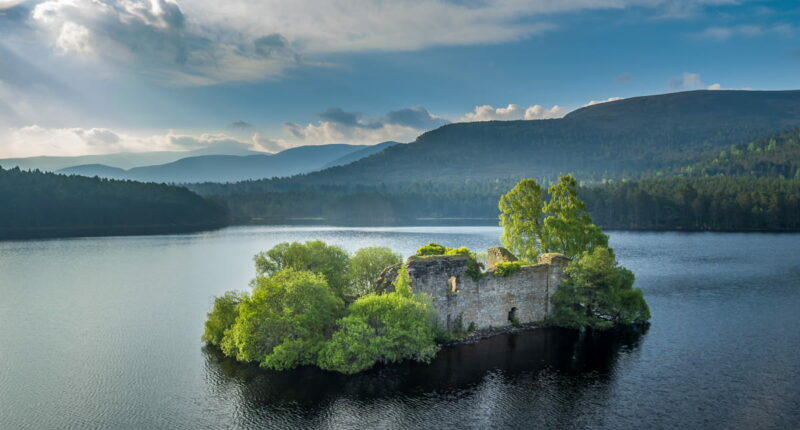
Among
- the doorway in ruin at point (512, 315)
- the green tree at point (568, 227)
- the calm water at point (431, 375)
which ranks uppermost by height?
the green tree at point (568, 227)

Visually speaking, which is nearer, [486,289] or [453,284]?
[453,284]

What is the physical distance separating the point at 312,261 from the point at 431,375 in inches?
569

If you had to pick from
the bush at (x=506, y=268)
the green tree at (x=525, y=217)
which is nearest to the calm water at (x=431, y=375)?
the bush at (x=506, y=268)

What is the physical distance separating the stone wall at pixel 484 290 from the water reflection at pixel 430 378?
6.98ft

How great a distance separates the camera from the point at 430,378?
31.3 m

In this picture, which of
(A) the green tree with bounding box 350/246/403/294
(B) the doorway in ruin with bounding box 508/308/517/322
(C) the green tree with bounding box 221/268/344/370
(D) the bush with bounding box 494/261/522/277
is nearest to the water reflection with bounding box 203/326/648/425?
(C) the green tree with bounding box 221/268/344/370

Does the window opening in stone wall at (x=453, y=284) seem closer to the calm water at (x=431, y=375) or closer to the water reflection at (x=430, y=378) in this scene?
the water reflection at (x=430, y=378)

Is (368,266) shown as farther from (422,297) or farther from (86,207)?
(86,207)

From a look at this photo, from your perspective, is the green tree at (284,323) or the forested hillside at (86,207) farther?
the forested hillside at (86,207)

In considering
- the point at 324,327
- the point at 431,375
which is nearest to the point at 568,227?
the point at 431,375

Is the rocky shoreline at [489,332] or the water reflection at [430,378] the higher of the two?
the rocky shoreline at [489,332]

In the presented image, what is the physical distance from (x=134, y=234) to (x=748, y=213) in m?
145

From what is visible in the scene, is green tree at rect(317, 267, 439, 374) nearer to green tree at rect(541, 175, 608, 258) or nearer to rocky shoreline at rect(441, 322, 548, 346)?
rocky shoreline at rect(441, 322, 548, 346)

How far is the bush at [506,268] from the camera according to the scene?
130ft
